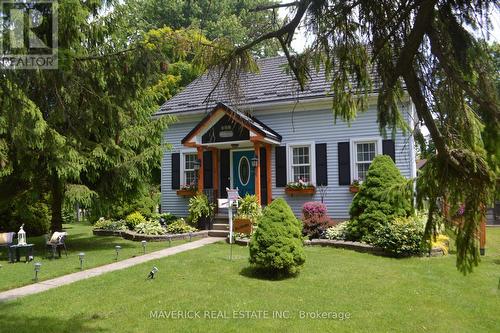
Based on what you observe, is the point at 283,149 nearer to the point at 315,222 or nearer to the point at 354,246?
the point at 315,222

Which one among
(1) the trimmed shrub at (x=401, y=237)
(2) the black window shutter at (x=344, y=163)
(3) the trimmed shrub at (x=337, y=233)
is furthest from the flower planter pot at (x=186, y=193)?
(1) the trimmed shrub at (x=401, y=237)

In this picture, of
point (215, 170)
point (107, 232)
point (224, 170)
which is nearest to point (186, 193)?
point (215, 170)

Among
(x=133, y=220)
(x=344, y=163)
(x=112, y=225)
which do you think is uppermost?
(x=344, y=163)

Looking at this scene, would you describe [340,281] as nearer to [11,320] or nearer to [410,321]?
[410,321]

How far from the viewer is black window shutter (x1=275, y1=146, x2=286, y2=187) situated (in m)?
15.4

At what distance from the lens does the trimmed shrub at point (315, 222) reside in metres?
12.5

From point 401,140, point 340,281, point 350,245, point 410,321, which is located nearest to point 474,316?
point 410,321

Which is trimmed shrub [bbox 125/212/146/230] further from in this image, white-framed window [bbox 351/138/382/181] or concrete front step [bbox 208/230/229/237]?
white-framed window [bbox 351/138/382/181]

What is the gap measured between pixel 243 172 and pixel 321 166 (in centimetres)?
310

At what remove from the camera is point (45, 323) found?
5496 mm

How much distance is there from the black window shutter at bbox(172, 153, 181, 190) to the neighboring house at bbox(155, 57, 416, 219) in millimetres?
41

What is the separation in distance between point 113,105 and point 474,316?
5702 mm

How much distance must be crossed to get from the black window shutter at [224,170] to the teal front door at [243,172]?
26 cm

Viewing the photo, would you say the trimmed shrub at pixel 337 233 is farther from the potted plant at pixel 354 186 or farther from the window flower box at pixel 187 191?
the window flower box at pixel 187 191
